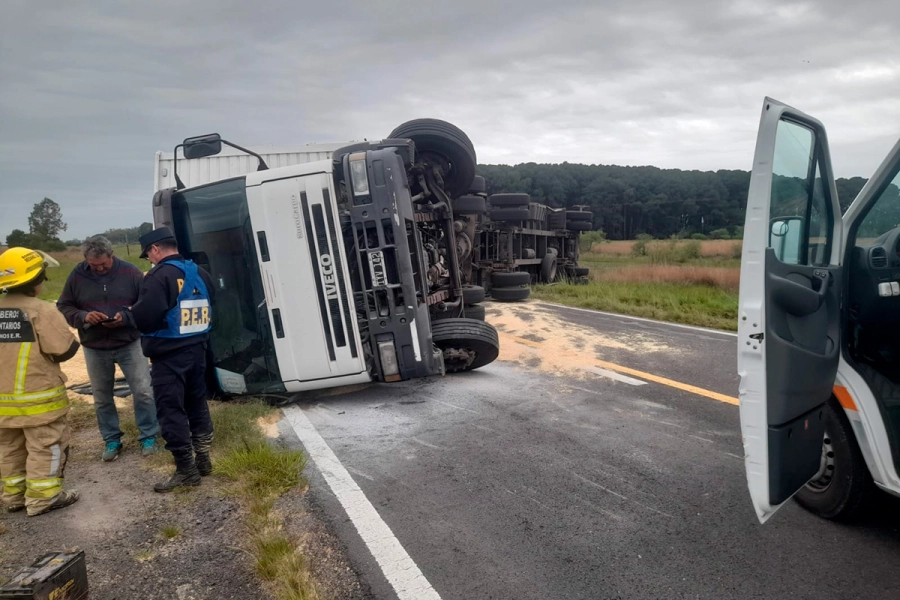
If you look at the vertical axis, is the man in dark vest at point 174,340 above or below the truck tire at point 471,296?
above

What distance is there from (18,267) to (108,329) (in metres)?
0.81

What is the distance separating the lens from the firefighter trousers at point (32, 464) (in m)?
3.21

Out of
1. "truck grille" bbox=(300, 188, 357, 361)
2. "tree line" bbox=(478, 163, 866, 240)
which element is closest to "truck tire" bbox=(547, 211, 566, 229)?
"truck grille" bbox=(300, 188, 357, 361)

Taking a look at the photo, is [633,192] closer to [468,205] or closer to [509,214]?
[509,214]

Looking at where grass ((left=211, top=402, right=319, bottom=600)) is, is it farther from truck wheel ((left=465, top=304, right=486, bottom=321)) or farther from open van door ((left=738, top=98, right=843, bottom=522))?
truck wheel ((left=465, top=304, right=486, bottom=321))

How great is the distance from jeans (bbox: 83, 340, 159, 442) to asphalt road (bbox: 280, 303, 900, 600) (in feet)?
4.03

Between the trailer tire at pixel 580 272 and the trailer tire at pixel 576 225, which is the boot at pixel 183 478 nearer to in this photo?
the trailer tire at pixel 580 272

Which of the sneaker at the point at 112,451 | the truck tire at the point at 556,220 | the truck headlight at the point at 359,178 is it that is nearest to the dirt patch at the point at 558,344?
the truck headlight at the point at 359,178

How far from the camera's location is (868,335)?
2.72 metres

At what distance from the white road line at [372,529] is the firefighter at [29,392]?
144 cm

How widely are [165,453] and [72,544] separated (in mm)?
1205

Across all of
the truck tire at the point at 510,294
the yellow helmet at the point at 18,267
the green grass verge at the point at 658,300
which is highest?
the yellow helmet at the point at 18,267

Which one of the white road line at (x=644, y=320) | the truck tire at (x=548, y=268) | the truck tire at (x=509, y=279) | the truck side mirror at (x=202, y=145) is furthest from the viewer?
the truck tire at (x=548, y=268)

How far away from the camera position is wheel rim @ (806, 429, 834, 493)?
288 centimetres
